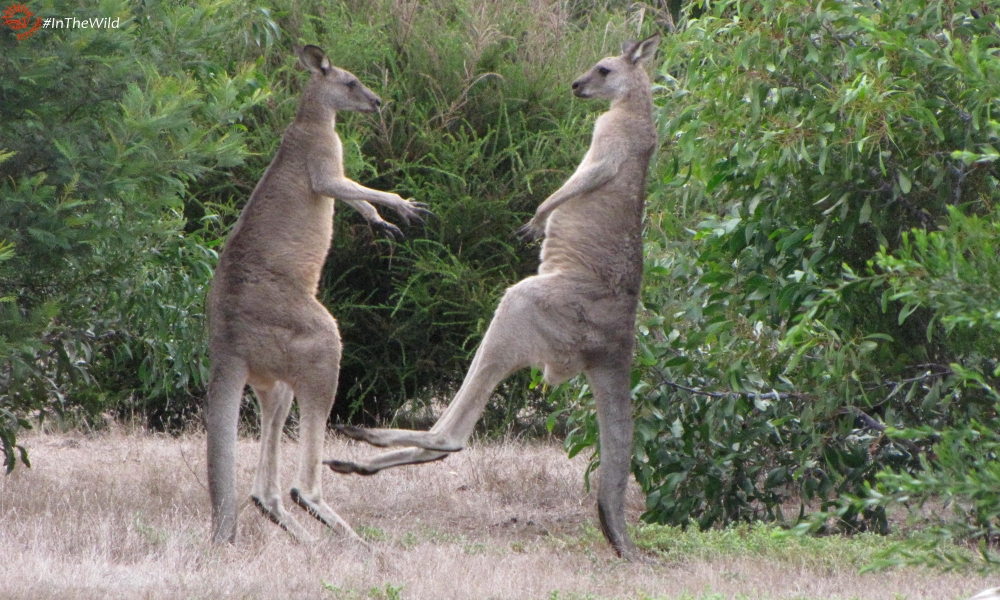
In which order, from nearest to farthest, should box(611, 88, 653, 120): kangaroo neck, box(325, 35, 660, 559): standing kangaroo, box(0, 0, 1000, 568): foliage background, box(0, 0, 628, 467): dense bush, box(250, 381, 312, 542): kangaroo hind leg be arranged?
box(0, 0, 1000, 568): foliage background
box(325, 35, 660, 559): standing kangaroo
box(250, 381, 312, 542): kangaroo hind leg
box(611, 88, 653, 120): kangaroo neck
box(0, 0, 628, 467): dense bush

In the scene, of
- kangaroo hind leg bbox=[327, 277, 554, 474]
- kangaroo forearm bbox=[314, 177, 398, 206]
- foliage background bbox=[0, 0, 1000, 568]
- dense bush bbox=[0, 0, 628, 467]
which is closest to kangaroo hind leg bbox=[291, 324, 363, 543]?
kangaroo hind leg bbox=[327, 277, 554, 474]

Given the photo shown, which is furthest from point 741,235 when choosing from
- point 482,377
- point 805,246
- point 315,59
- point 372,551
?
point 372,551

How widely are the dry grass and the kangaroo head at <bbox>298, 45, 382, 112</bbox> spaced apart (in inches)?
94.3

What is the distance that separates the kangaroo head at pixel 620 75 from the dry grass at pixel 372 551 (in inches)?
98.0

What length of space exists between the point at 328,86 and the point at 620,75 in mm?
1673

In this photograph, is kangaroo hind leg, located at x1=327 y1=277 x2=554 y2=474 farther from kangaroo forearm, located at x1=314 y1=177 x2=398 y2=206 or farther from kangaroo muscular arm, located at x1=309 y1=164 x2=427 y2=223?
kangaroo forearm, located at x1=314 y1=177 x2=398 y2=206

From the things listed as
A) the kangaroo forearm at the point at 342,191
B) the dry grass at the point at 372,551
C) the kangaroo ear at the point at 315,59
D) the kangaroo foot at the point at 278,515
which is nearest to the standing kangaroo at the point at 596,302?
the dry grass at the point at 372,551

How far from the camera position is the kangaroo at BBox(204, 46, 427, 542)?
18.9ft

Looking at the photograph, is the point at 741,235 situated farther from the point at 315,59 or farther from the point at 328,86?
the point at 315,59

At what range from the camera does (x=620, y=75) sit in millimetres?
6465

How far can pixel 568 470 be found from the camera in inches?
358

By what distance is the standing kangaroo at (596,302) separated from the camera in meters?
5.72

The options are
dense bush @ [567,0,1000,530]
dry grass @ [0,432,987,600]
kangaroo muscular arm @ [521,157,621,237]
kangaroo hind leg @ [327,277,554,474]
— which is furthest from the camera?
kangaroo muscular arm @ [521,157,621,237]

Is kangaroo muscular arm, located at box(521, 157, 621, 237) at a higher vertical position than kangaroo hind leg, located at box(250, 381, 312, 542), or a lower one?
higher
